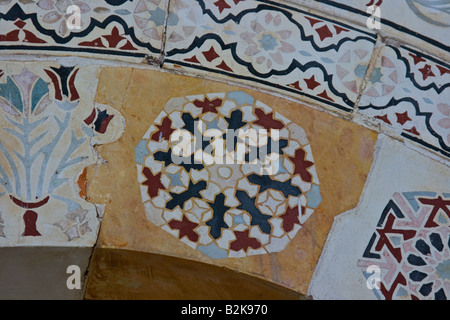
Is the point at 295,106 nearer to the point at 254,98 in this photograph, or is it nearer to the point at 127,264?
the point at 254,98

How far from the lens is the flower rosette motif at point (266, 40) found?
250 cm

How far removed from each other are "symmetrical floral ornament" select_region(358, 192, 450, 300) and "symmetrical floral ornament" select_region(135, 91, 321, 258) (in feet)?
0.75

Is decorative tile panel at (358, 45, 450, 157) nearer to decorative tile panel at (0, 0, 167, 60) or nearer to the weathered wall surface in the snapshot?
the weathered wall surface

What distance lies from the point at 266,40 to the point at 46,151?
0.75 meters

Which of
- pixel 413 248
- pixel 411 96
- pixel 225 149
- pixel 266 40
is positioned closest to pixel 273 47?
pixel 266 40

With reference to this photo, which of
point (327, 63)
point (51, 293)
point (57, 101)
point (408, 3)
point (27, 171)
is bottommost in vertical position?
point (51, 293)

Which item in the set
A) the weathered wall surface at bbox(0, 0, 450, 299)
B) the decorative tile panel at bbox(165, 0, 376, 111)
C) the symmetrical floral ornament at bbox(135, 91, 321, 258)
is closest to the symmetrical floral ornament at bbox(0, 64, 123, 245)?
the weathered wall surface at bbox(0, 0, 450, 299)

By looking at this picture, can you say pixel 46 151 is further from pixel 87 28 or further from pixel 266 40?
pixel 266 40

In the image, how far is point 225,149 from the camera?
2.47 meters

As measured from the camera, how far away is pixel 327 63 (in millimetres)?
2500

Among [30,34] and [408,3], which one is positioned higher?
[408,3]

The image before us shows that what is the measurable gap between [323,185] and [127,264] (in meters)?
0.64

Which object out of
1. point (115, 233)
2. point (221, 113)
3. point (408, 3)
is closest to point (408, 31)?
point (408, 3)

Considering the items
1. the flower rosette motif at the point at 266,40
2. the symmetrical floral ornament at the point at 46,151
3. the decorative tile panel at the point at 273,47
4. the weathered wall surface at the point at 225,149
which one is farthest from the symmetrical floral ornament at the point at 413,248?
the symmetrical floral ornament at the point at 46,151
